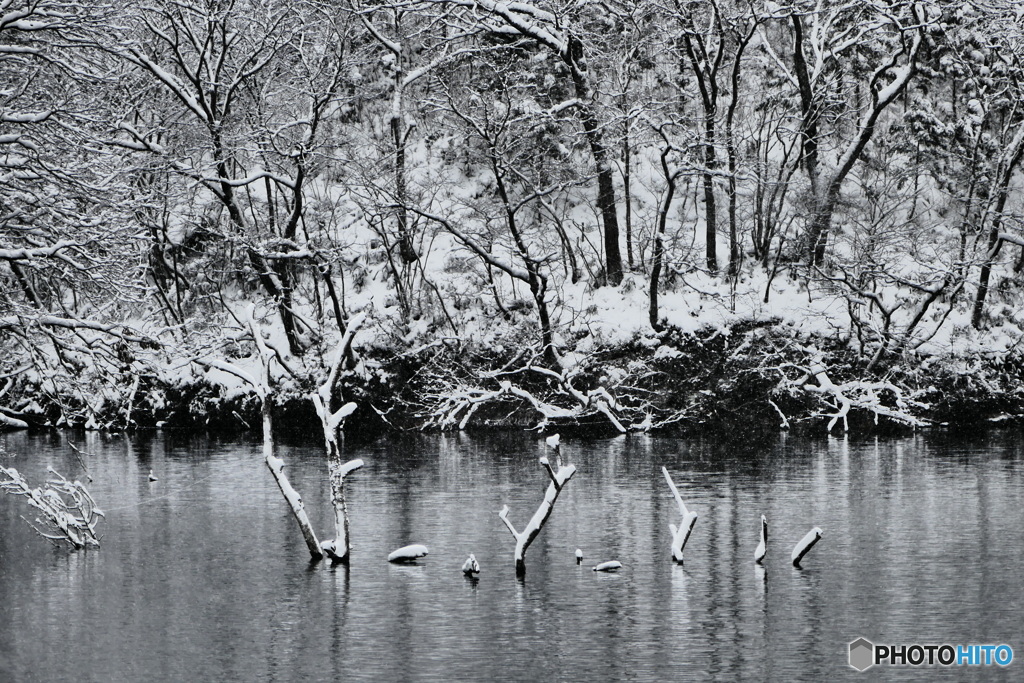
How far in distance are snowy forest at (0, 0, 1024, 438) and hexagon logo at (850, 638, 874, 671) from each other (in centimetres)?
1776

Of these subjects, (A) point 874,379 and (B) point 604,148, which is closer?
(A) point 874,379

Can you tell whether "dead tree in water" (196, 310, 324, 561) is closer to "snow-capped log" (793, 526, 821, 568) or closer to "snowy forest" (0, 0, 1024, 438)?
"snow-capped log" (793, 526, 821, 568)

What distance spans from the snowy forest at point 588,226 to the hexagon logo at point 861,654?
699 inches

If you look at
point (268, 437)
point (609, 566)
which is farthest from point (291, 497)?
point (609, 566)

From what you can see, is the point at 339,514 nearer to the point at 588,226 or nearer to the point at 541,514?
the point at 541,514

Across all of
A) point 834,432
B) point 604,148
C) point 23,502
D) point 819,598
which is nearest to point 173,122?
point 604,148

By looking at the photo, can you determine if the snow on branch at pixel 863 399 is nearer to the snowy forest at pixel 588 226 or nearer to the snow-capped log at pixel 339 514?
the snowy forest at pixel 588 226

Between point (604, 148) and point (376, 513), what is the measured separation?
17858mm

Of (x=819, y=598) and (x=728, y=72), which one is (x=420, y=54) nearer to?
(x=728, y=72)

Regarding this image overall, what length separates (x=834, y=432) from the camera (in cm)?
2981

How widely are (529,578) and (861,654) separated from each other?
193 inches

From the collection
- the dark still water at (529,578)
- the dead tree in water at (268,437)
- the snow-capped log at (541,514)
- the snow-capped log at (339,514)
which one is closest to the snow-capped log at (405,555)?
the dark still water at (529,578)

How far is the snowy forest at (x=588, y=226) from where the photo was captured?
3228cm

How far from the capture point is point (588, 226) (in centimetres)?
3941
